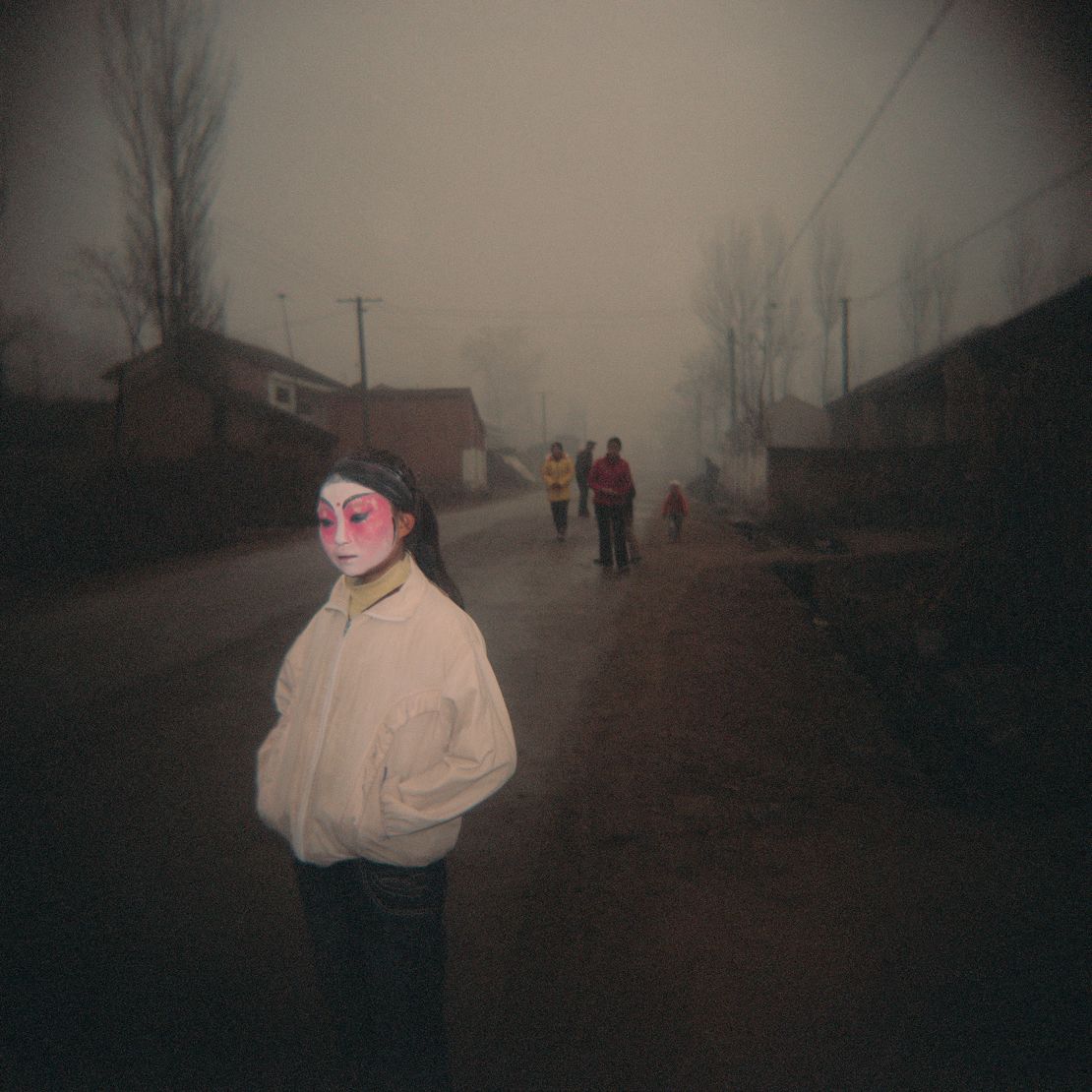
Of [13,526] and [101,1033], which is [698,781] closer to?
[101,1033]

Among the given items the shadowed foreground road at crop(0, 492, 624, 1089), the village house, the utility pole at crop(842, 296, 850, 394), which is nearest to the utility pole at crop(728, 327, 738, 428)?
the village house

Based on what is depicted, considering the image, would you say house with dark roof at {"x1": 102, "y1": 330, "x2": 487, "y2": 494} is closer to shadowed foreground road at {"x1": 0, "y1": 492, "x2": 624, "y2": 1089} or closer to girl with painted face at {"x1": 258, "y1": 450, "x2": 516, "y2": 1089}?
shadowed foreground road at {"x1": 0, "y1": 492, "x2": 624, "y2": 1089}

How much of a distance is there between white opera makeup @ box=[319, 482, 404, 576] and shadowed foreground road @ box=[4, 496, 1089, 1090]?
62.7 inches

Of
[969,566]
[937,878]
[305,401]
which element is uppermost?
A: [305,401]

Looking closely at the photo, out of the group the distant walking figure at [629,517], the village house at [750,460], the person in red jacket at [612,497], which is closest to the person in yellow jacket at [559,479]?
the distant walking figure at [629,517]

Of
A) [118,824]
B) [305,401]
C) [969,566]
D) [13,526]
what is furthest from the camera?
[305,401]

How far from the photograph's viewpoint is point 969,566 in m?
6.65

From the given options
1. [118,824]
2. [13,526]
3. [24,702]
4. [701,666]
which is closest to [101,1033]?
[118,824]

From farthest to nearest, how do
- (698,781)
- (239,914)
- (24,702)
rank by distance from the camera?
(24,702)
(698,781)
(239,914)

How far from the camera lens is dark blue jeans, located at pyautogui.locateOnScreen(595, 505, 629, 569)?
1167 cm

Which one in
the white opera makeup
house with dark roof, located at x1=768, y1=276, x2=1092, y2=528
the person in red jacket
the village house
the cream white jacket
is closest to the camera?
the cream white jacket

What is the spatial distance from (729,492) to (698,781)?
26.1 meters

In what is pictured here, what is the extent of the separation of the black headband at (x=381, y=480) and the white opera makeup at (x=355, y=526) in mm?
17

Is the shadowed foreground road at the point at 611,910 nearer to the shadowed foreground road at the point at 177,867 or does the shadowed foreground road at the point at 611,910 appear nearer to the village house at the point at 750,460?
the shadowed foreground road at the point at 177,867
